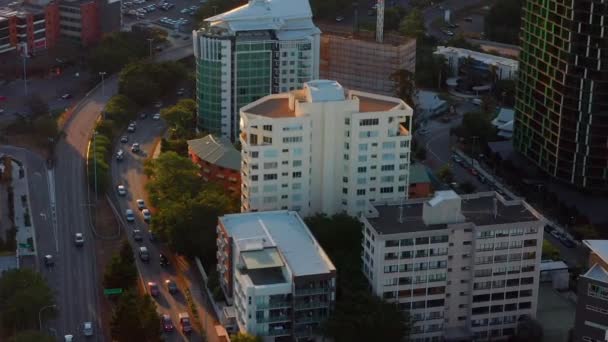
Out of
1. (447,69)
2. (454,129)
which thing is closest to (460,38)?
(447,69)

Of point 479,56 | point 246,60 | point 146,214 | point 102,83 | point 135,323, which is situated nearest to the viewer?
point 135,323

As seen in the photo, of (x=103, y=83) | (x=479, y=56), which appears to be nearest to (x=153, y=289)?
(x=103, y=83)

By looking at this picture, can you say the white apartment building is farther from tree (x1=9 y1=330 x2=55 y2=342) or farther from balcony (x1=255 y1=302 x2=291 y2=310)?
tree (x1=9 y1=330 x2=55 y2=342)

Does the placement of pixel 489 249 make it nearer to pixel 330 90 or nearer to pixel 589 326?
pixel 589 326

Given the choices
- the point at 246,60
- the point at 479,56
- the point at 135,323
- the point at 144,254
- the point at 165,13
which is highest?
the point at 246,60

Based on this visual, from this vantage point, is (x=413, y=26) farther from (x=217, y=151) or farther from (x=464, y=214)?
(x=464, y=214)
